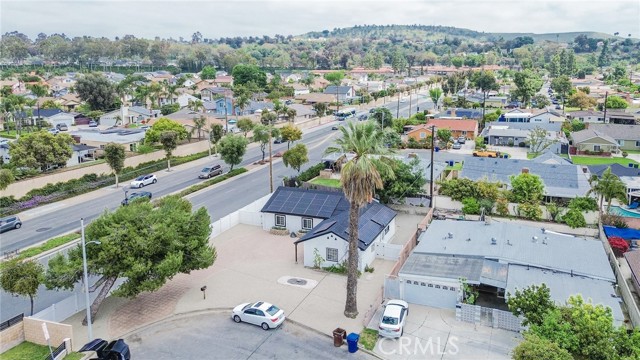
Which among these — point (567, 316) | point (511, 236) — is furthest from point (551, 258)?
point (567, 316)

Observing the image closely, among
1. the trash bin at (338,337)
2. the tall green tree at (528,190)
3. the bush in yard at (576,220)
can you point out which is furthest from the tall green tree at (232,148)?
the trash bin at (338,337)

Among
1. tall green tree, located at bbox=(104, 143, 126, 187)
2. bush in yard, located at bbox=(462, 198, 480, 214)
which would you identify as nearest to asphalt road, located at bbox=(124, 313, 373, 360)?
bush in yard, located at bbox=(462, 198, 480, 214)

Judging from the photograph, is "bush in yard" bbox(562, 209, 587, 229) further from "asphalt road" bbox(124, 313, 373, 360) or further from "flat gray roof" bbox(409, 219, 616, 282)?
"asphalt road" bbox(124, 313, 373, 360)

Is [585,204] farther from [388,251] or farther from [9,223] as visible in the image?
[9,223]

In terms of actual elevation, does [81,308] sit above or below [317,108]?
below

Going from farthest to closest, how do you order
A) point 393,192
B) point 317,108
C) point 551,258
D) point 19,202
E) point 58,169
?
1. point 317,108
2. point 58,169
3. point 19,202
4. point 393,192
5. point 551,258

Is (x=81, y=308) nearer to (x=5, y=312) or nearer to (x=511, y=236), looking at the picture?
(x=5, y=312)
